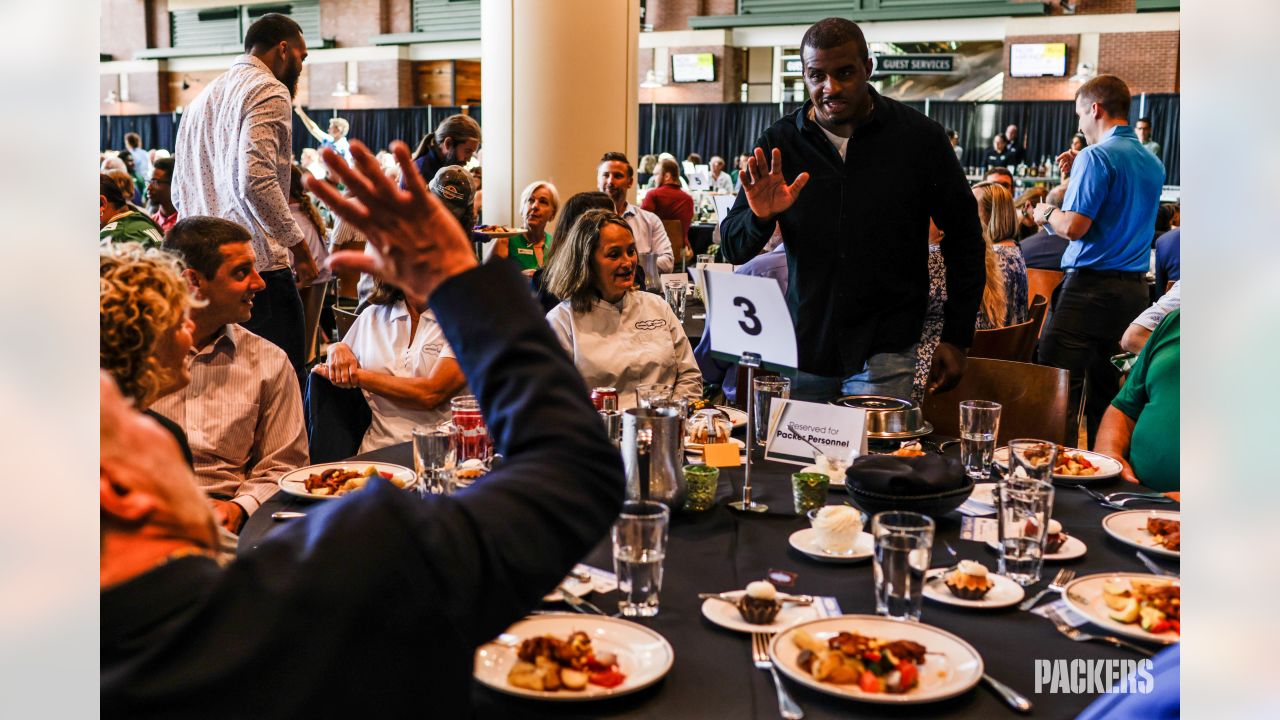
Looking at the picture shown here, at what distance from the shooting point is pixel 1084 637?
4.42 ft

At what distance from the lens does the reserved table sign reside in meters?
1.98

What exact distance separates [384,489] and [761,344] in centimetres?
123

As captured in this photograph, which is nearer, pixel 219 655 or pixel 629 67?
pixel 219 655

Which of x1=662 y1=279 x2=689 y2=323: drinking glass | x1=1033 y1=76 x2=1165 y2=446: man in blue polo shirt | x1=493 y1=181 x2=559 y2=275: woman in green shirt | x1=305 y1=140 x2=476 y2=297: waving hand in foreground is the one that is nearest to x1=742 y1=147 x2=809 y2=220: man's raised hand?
x1=662 y1=279 x2=689 y2=323: drinking glass

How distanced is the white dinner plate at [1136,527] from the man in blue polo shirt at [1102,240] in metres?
2.79

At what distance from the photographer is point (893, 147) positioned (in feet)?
9.30

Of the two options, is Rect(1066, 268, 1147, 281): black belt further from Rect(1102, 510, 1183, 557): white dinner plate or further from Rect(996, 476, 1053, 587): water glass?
Rect(996, 476, 1053, 587): water glass

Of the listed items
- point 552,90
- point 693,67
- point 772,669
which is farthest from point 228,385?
point 693,67

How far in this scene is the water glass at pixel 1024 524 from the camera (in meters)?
1.53

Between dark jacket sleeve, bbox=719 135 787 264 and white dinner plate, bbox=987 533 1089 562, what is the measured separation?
4.32 feet

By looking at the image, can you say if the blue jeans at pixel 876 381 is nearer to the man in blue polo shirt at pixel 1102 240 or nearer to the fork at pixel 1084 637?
the fork at pixel 1084 637

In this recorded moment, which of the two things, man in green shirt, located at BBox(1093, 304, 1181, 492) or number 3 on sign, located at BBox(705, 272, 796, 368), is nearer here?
number 3 on sign, located at BBox(705, 272, 796, 368)
